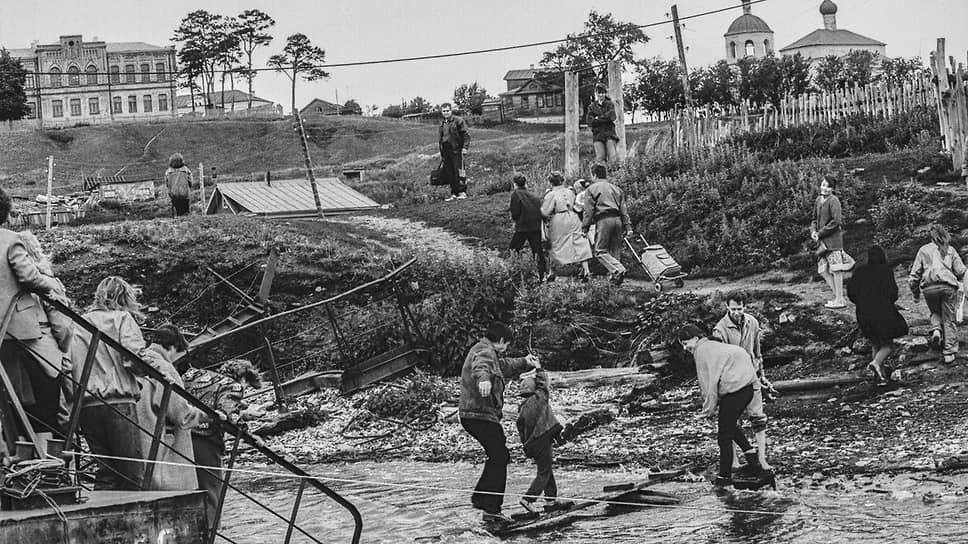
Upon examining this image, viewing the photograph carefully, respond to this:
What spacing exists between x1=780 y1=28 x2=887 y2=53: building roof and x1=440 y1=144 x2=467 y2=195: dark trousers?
13966 cm

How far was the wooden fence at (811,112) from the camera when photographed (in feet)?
96.3

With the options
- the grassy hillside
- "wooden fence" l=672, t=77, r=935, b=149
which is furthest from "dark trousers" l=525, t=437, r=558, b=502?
the grassy hillside

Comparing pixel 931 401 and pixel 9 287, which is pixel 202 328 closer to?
pixel 931 401

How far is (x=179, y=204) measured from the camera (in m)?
26.1

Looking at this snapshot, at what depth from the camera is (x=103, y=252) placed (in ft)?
73.9

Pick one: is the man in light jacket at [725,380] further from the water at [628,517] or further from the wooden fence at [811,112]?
the wooden fence at [811,112]

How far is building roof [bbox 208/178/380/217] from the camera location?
29.0 m

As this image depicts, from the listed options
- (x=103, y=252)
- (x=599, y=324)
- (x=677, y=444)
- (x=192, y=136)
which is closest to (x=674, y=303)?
(x=599, y=324)

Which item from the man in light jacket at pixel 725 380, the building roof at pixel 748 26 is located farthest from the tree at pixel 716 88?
the building roof at pixel 748 26

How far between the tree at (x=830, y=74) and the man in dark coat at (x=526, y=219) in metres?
48.3

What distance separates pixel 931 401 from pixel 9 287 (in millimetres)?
9313

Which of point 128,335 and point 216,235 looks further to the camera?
point 216,235

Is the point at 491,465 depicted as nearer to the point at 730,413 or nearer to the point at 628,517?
the point at 628,517

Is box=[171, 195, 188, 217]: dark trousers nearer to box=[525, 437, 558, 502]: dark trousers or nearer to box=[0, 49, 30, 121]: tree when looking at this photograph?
box=[525, 437, 558, 502]: dark trousers
